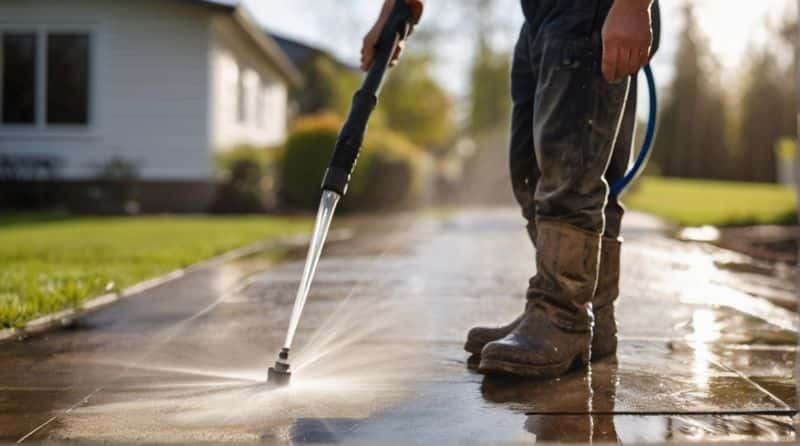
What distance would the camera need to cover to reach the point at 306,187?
1686 centimetres

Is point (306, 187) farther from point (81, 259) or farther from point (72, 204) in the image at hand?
point (81, 259)

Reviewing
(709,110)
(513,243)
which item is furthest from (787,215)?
(709,110)

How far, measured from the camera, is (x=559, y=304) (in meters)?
3.03

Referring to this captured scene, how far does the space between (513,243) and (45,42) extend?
10321mm

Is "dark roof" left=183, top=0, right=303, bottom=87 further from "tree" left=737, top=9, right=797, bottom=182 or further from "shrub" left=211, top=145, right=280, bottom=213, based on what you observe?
"tree" left=737, top=9, right=797, bottom=182

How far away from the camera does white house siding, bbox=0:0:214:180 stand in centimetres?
1602

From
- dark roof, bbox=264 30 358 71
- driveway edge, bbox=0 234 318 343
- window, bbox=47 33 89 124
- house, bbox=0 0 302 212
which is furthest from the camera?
dark roof, bbox=264 30 358 71

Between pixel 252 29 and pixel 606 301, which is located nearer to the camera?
pixel 606 301

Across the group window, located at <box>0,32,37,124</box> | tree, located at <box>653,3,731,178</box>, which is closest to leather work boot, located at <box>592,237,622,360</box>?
window, located at <box>0,32,37,124</box>

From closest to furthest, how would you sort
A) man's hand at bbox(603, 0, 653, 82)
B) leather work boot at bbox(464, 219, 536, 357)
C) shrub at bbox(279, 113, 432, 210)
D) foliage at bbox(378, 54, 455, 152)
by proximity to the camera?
man's hand at bbox(603, 0, 653, 82), leather work boot at bbox(464, 219, 536, 357), shrub at bbox(279, 113, 432, 210), foliage at bbox(378, 54, 455, 152)

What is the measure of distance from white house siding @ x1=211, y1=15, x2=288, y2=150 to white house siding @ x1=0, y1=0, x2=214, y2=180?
1.12 feet

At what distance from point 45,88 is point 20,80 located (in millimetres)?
514

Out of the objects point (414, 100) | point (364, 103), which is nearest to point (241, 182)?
point (364, 103)

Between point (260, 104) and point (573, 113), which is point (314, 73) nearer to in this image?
point (260, 104)
